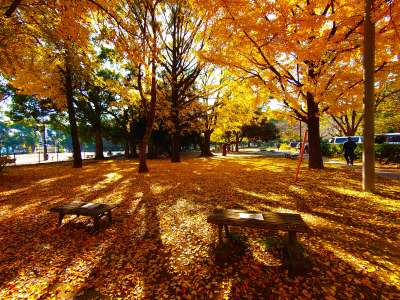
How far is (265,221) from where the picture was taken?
10.3 ft

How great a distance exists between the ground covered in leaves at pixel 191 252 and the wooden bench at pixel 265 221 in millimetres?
618

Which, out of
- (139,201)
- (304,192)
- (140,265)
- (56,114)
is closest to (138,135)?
(56,114)

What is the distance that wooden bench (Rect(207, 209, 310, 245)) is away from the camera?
3.03m

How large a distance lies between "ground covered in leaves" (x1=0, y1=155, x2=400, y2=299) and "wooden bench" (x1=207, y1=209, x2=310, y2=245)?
2.03 feet

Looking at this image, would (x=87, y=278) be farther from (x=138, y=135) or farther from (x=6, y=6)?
(x=138, y=135)

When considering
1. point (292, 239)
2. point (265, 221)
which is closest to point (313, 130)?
point (292, 239)

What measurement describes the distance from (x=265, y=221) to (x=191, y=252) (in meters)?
1.41

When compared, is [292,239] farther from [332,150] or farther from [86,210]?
[332,150]

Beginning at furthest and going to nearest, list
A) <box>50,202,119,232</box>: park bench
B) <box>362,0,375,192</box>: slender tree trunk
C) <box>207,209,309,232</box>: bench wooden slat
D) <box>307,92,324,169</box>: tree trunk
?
<box>307,92,324,169</box>: tree trunk
<box>362,0,375,192</box>: slender tree trunk
<box>50,202,119,232</box>: park bench
<box>207,209,309,232</box>: bench wooden slat

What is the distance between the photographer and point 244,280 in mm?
2877

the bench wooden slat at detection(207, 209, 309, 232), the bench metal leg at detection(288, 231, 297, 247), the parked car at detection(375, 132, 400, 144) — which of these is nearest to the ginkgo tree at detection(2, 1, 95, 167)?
the bench wooden slat at detection(207, 209, 309, 232)

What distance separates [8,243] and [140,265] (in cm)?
299

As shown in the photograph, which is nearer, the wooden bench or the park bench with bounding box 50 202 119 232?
the wooden bench

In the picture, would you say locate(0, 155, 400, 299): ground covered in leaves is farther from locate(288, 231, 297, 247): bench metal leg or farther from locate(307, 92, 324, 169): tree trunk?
locate(307, 92, 324, 169): tree trunk
